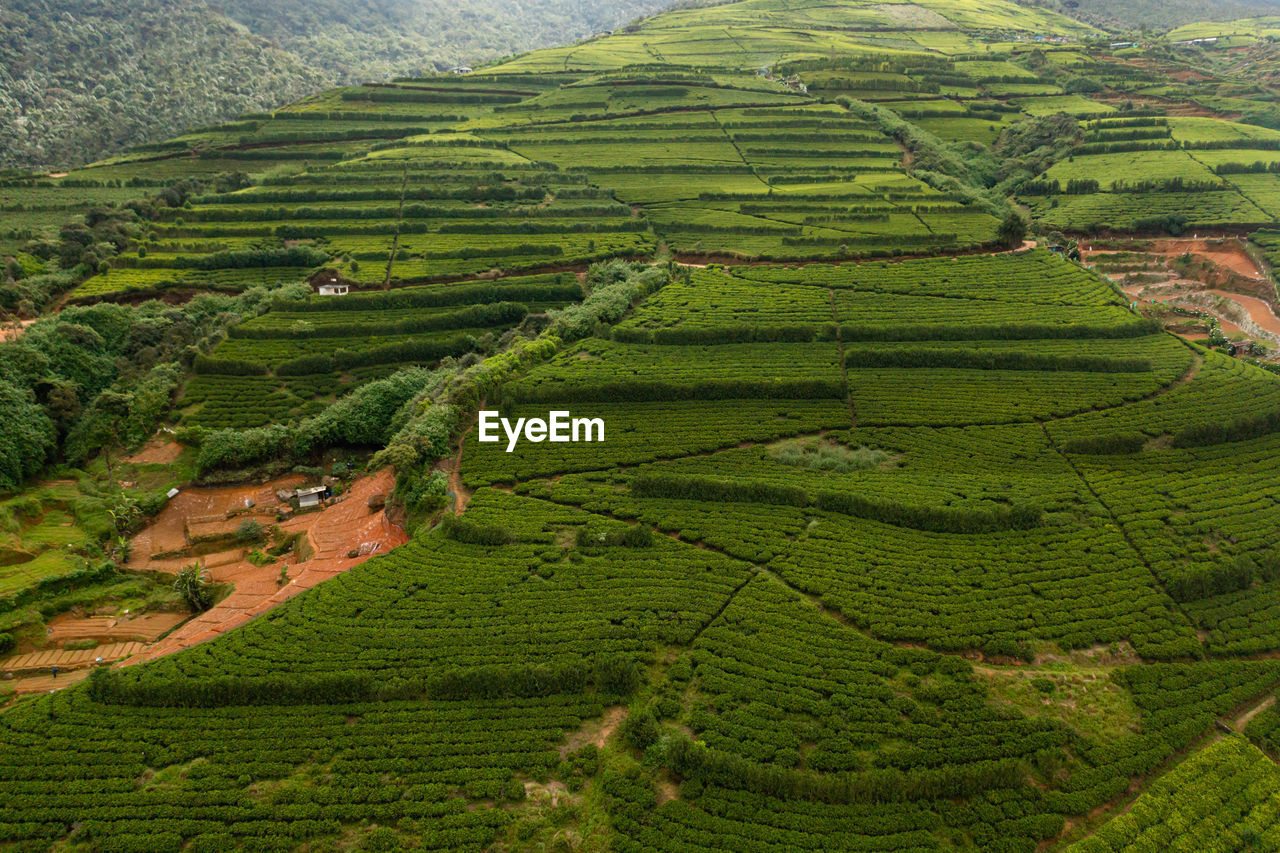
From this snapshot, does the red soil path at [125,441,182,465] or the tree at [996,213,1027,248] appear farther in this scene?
the tree at [996,213,1027,248]

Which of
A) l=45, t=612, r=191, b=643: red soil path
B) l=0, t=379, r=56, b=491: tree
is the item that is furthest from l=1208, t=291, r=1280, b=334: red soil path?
l=0, t=379, r=56, b=491: tree

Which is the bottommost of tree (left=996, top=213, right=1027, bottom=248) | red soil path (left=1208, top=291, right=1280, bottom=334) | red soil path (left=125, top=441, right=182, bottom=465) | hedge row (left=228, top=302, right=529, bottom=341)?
red soil path (left=125, top=441, right=182, bottom=465)

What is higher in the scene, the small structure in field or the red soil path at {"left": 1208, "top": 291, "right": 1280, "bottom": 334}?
the red soil path at {"left": 1208, "top": 291, "right": 1280, "bottom": 334}

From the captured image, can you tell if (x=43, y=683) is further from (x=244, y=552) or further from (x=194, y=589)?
(x=244, y=552)

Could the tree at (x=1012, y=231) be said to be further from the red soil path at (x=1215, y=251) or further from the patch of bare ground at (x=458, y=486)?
the patch of bare ground at (x=458, y=486)

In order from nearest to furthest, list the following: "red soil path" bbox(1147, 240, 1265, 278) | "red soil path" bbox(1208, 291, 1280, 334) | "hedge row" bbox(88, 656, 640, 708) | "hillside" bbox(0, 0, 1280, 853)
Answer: "hillside" bbox(0, 0, 1280, 853)
"hedge row" bbox(88, 656, 640, 708)
"red soil path" bbox(1208, 291, 1280, 334)
"red soil path" bbox(1147, 240, 1265, 278)

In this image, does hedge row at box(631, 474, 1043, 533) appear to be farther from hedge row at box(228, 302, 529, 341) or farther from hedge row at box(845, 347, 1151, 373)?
hedge row at box(228, 302, 529, 341)

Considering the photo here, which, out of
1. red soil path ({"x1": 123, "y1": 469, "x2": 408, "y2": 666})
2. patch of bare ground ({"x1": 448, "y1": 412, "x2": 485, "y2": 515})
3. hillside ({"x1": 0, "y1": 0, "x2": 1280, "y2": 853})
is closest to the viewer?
hillside ({"x1": 0, "y1": 0, "x2": 1280, "y2": 853})
